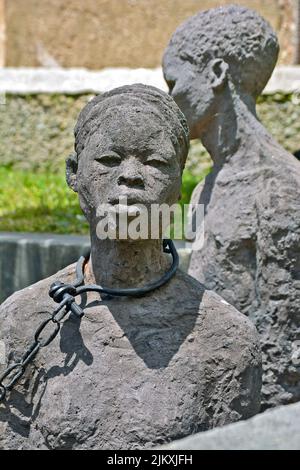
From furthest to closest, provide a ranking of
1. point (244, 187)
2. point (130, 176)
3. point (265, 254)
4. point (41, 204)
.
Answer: point (41, 204)
point (244, 187)
point (265, 254)
point (130, 176)

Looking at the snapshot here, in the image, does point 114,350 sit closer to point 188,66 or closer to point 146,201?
point 146,201

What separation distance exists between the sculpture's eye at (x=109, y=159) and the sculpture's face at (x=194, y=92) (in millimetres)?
1739

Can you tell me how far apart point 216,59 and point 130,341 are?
2022 mm

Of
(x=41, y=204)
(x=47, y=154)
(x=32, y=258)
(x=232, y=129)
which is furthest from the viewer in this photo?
(x=47, y=154)

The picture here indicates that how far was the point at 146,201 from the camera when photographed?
2969mm

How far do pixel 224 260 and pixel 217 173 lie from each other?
44cm

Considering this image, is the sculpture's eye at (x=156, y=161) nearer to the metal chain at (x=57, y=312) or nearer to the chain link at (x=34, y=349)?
the metal chain at (x=57, y=312)

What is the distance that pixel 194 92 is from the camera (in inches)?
185

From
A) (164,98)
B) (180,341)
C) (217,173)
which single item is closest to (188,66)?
(217,173)

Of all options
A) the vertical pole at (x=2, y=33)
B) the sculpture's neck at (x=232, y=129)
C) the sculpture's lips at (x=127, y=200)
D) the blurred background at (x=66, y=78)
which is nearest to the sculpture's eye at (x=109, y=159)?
the sculpture's lips at (x=127, y=200)

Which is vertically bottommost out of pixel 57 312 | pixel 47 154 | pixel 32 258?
pixel 47 154

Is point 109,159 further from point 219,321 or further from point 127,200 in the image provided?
point 219,321

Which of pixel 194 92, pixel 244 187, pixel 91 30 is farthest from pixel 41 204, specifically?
pixel 91 30

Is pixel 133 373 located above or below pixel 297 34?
above
